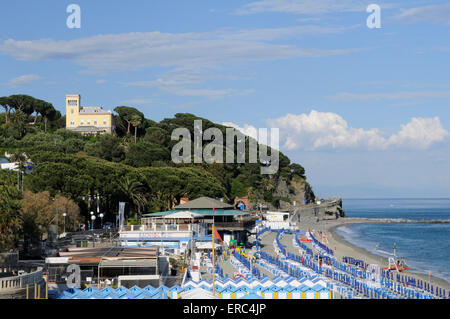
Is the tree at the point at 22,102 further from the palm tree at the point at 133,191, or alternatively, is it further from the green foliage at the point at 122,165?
the palm tree at the point at 133,191

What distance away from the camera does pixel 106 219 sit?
239ft

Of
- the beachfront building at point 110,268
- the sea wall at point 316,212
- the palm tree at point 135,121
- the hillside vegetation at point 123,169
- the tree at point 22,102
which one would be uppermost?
the tree at point 22,102

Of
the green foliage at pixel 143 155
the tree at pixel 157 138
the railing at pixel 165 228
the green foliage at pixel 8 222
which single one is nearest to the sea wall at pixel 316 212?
the tree at pixel 157 138

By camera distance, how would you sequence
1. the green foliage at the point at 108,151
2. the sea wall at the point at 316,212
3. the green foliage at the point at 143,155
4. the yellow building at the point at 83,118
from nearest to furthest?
the green foliage at the point at 143,155, the green foliage at the point at 108,151, the yellow building at the point at 83,118, the sea wall at the point at 316,212

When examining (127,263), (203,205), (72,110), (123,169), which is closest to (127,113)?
(72,110)

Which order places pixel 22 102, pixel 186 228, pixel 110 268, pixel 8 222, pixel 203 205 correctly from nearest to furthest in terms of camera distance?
pixel 110 268 → pixel 8 222 → pixel 186 228 → pixel 203 205 → pixel 22 102

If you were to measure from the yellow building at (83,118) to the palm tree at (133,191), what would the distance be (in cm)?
5557

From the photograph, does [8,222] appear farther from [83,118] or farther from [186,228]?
[83,118]

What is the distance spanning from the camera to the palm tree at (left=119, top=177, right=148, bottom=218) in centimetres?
7381

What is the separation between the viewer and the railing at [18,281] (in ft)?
68.1

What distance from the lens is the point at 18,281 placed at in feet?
69.7

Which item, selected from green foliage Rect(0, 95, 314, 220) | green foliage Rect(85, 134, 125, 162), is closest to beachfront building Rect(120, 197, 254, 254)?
green foliage Rect(0, 95, 314, 220)

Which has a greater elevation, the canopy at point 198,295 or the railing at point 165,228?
the railing at point 165,228

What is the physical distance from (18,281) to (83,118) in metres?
115
